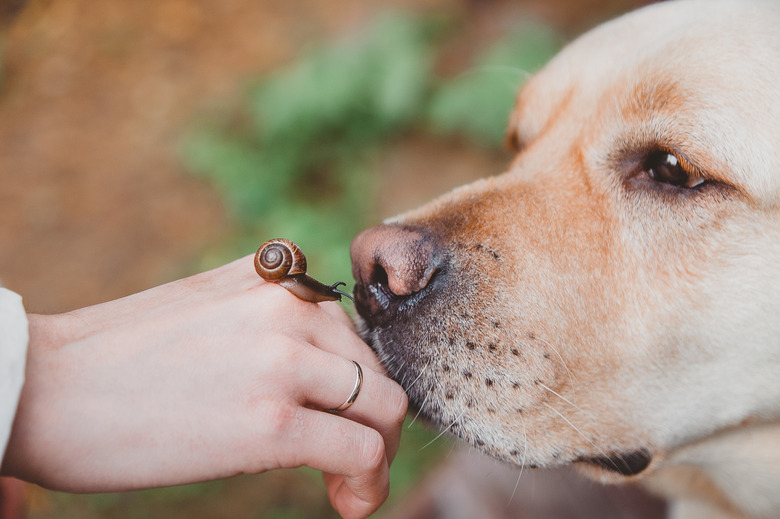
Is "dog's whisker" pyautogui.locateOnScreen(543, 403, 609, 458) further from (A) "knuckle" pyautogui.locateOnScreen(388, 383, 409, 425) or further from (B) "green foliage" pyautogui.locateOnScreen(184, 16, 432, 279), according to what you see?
(B) "green foliage" pyautogui.locateOnScreen(184, 16, 432, 279)

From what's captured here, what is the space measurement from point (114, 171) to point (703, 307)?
5961mm

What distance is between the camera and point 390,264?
168 cm

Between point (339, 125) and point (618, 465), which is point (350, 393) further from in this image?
point (339, 125)

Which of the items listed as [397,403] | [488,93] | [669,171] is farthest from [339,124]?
[397,403]

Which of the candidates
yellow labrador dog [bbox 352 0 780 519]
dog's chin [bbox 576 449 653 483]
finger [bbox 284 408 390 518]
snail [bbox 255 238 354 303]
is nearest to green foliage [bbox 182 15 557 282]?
yellow labrador dog [bbox 352 0 780 519]

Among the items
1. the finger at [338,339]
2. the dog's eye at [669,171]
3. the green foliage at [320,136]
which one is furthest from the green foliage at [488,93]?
the finger at [338,339]

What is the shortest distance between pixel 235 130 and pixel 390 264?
4612 millimetres

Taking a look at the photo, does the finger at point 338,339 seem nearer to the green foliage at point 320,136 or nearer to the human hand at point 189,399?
the human hand at point 189,399

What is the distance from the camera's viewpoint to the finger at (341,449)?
1355 mm

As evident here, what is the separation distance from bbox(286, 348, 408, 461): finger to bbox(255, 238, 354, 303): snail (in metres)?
0.17

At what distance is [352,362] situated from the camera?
146 cm

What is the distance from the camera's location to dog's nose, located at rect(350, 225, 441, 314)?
5.53 feet

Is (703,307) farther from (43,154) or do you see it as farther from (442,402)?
(43,154)

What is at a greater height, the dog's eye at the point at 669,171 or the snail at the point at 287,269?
the dog's eye at the point at 669,171
